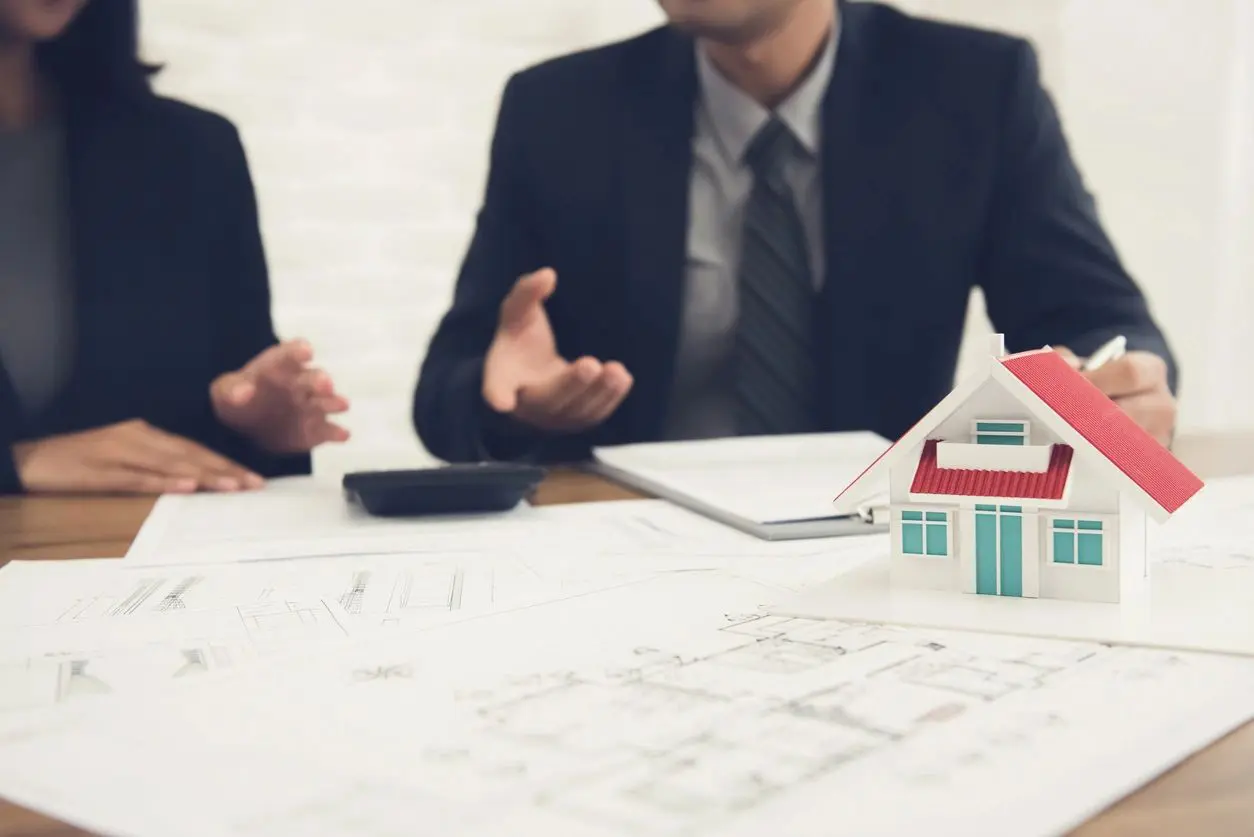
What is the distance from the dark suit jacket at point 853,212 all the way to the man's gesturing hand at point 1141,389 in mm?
460

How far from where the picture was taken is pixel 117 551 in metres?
0.69

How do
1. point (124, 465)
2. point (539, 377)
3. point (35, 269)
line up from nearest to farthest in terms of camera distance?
point (124, 465) → point (539, 377) → point (35, 269)

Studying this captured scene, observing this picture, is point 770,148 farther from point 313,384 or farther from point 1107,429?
point 1107,429

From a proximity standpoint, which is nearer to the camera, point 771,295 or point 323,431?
point 323,431

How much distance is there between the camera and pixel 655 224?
58.6 inches

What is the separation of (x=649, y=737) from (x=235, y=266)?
4.30 ft

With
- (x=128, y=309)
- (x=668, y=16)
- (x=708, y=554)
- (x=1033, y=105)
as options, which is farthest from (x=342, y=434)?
(x=1033, y=105)

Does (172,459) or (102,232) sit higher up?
(102,232)

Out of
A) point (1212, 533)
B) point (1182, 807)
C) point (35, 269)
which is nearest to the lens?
point (1182, 807)

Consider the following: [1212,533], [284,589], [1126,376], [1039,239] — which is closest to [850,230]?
[1039,239]

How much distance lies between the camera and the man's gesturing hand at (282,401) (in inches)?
40.3

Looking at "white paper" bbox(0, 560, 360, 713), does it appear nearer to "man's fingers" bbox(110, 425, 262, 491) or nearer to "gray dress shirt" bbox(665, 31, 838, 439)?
"man's fingers" bbox(110, 425, 262, 491)

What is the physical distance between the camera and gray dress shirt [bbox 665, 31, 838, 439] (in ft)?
4.89

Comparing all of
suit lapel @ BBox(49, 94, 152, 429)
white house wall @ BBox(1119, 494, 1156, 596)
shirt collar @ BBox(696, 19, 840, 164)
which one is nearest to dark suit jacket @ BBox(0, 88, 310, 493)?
suit lapel @ BBox(49, 94, 152, 429)
